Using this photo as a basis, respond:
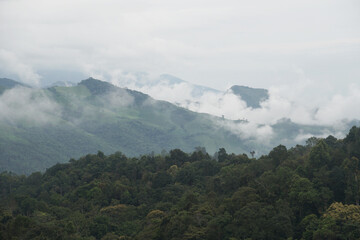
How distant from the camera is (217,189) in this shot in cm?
6556

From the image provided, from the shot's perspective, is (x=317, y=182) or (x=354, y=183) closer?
(x=354, y=183)

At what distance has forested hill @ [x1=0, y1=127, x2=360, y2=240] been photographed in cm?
4256

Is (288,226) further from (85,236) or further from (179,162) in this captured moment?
(179,162)

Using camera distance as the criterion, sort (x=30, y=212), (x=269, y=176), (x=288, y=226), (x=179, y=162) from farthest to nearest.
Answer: (x=179, y=162)
(x=30, y=212)
(x=269, y=176)
(x=288, y=226)

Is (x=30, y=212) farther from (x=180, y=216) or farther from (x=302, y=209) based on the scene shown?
(x=302, y=209)

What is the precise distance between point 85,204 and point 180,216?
27.5m

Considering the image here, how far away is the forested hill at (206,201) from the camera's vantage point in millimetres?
42562

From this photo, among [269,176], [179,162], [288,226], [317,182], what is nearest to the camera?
[288,226]

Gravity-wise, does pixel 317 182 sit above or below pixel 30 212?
above

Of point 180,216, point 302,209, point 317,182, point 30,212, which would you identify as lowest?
point 30,212

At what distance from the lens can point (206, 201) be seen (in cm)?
5609

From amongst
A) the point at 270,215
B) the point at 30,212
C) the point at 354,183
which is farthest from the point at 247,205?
the point at 30,212

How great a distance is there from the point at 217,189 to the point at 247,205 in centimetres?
2023

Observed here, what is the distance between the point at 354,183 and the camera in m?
46.1
